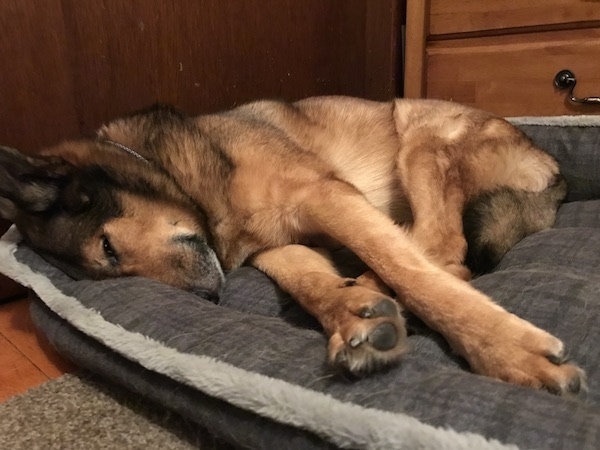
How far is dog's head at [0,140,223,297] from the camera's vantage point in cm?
146

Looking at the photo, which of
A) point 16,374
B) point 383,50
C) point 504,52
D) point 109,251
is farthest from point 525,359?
point 383,50

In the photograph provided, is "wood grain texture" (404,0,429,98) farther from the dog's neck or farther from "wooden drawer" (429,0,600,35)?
the dog's neck

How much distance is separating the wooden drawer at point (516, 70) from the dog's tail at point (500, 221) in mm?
792

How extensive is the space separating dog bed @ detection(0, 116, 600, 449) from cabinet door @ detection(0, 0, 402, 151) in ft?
1.63

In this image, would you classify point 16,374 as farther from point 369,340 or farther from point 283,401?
point 369,340

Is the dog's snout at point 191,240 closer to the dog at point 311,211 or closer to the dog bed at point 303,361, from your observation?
the dog at point 311,211

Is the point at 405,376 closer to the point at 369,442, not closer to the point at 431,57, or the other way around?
the point at 369,442

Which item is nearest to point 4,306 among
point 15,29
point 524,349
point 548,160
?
point 15,29

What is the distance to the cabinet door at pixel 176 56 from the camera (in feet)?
6.32

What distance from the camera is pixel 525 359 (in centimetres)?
106

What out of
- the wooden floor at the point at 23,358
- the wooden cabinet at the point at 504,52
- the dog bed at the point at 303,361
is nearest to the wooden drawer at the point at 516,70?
the wooden cabinet at the point at 504,52

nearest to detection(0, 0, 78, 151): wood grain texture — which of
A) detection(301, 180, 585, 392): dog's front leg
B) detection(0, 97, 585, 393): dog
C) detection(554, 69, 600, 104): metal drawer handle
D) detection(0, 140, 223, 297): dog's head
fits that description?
detection(0, 97, 585, 393): dog

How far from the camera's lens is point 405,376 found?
3.34 ft

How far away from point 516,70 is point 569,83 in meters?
0.23
